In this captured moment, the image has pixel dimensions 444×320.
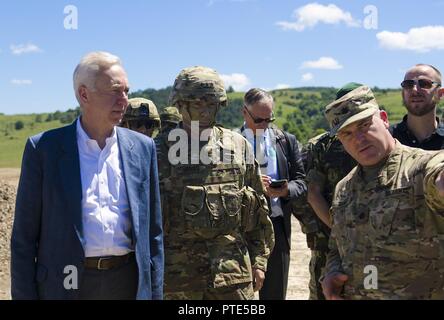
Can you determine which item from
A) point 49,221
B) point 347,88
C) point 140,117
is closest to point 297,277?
point 140,117

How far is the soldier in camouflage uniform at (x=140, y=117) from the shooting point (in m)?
5.58

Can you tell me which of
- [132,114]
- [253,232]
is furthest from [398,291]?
[132,114]

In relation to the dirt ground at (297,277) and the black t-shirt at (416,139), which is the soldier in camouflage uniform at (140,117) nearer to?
the black t-shirt at (416,139)

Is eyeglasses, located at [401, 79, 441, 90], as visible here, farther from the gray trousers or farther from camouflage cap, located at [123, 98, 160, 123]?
the gray trousers

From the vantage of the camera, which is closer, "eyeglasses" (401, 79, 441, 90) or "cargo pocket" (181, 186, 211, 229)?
"cargo pocket" (181, 186, 211, 229)

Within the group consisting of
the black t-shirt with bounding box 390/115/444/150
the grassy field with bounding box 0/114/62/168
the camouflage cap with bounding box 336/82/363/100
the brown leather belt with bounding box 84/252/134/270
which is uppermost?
the camouflage cap with bounding box 336/82/363/100

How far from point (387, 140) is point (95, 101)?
157 cm

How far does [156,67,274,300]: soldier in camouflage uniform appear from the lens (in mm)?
4008

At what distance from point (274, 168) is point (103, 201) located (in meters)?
2.70

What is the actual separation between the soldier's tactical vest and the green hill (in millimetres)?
46806

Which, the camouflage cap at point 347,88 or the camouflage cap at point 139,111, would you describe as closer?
the camouflage cap at point 347,88

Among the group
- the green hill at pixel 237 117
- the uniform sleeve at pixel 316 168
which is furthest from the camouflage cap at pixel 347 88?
the green hill at pixel 237 117

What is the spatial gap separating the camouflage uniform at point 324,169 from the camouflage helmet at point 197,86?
1.07 m

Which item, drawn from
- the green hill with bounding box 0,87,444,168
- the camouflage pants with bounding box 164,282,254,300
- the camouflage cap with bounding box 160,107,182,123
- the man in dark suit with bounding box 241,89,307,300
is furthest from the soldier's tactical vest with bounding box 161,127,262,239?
the green hill with bounding box 0,87,444,168
